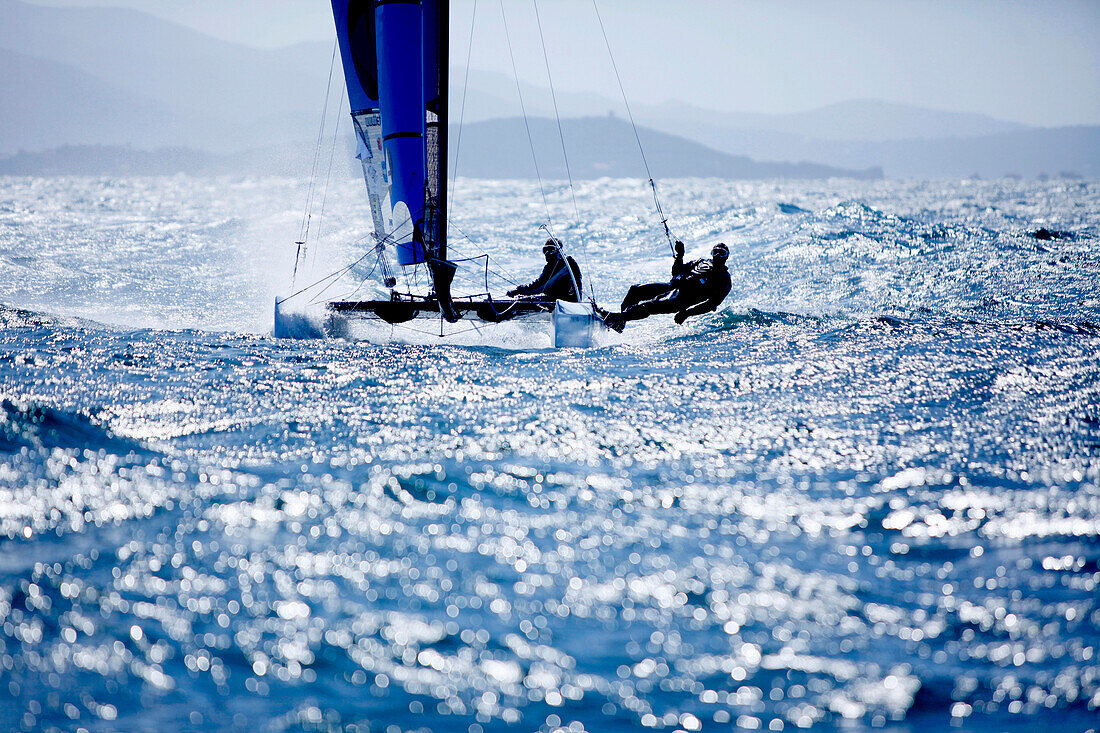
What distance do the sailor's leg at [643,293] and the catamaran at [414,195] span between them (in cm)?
50

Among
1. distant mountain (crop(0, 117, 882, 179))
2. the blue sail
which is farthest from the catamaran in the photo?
distant mountain (crop(0, 117, 882, 179))

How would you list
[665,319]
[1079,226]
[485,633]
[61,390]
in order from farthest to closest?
[1079,226] → [665,319] → [61,390] → [485,633]

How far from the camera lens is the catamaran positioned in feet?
25.6

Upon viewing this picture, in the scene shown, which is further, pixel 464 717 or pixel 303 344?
pixel 303 344

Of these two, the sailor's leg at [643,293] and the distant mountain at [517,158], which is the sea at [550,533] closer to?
the sailor's leg at [643,293]

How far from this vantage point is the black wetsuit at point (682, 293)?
27.6 feet

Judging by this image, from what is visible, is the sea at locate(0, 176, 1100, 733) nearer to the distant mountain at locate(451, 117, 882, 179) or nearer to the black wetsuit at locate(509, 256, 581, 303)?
the black wetsuit at locate(509, 256, 581, 303)

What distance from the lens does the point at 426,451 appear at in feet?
14.6

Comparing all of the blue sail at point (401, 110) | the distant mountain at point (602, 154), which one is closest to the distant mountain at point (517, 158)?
the distant mountain at point (602, 154)

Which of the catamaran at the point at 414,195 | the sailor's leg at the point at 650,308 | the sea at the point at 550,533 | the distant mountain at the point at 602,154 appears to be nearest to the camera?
the sea at the point at 550,533

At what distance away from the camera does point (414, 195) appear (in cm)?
816

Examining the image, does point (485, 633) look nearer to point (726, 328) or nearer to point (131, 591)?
point (131, 591)

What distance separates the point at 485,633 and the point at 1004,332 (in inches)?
262

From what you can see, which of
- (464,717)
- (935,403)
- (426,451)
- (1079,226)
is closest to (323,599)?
(464,717)
